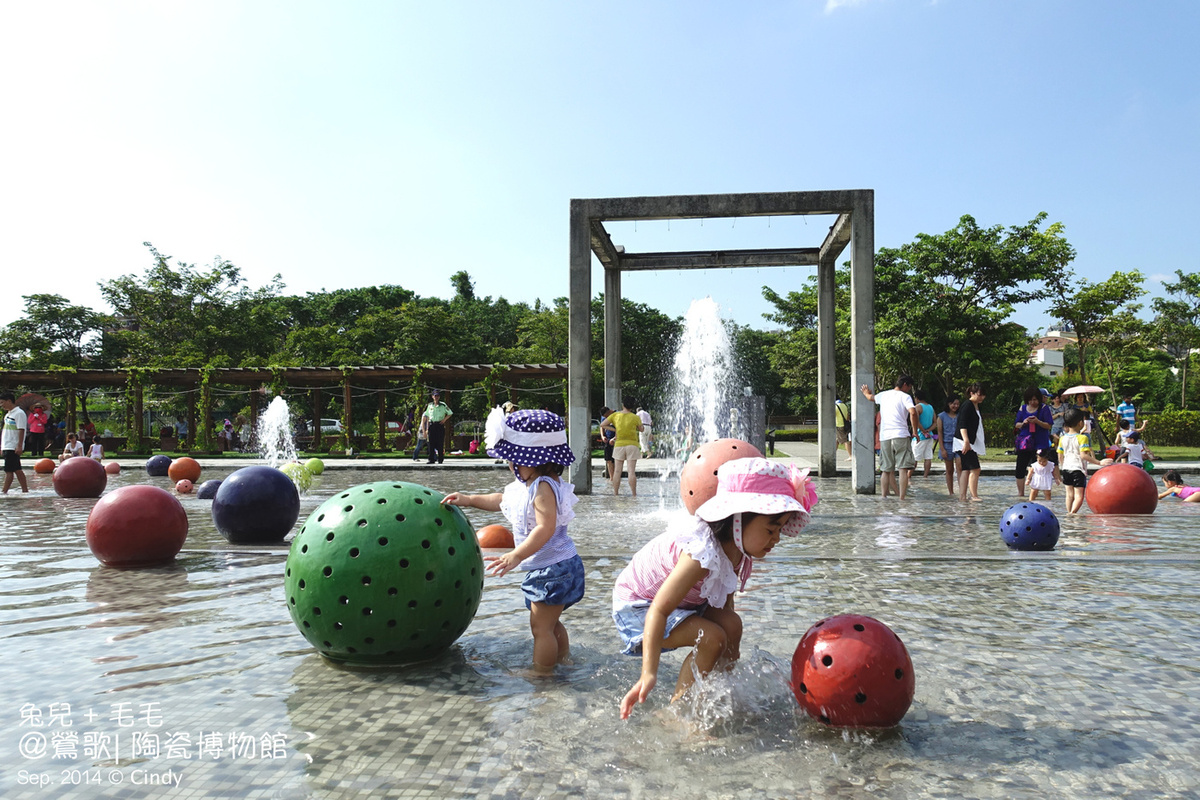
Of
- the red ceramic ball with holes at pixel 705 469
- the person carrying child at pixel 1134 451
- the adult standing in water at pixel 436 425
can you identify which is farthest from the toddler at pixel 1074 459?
the adult standing in water at pixel 436 425

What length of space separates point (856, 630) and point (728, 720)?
2.33 feet

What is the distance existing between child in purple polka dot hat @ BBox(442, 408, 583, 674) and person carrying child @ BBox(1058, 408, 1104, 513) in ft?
32.1

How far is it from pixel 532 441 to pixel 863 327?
478 inches

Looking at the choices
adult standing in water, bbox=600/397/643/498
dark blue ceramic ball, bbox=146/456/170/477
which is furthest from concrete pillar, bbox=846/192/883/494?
dark blue ceramic ball, bbox=146/456/170/477

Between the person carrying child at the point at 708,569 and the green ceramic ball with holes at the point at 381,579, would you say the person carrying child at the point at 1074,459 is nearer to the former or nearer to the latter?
the person carrying child at the point at 708,569

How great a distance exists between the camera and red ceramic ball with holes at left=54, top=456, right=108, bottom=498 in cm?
1493

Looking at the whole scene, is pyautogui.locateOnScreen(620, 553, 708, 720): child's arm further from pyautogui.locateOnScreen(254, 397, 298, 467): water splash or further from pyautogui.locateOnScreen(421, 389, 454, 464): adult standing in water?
pyautogui.locateOnScreen(254, 397, 298, 467): water splash

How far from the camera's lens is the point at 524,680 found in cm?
447

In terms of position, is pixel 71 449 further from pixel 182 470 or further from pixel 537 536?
pixel 537 536

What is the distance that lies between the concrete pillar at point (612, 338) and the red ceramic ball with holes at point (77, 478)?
10.9m

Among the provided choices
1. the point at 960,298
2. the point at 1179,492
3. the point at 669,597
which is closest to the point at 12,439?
the point at 669,597

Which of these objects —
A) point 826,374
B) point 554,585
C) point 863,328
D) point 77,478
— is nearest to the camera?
point 554,585

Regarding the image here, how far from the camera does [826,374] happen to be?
2031 cm

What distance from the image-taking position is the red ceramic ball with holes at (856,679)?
12.0 ft
